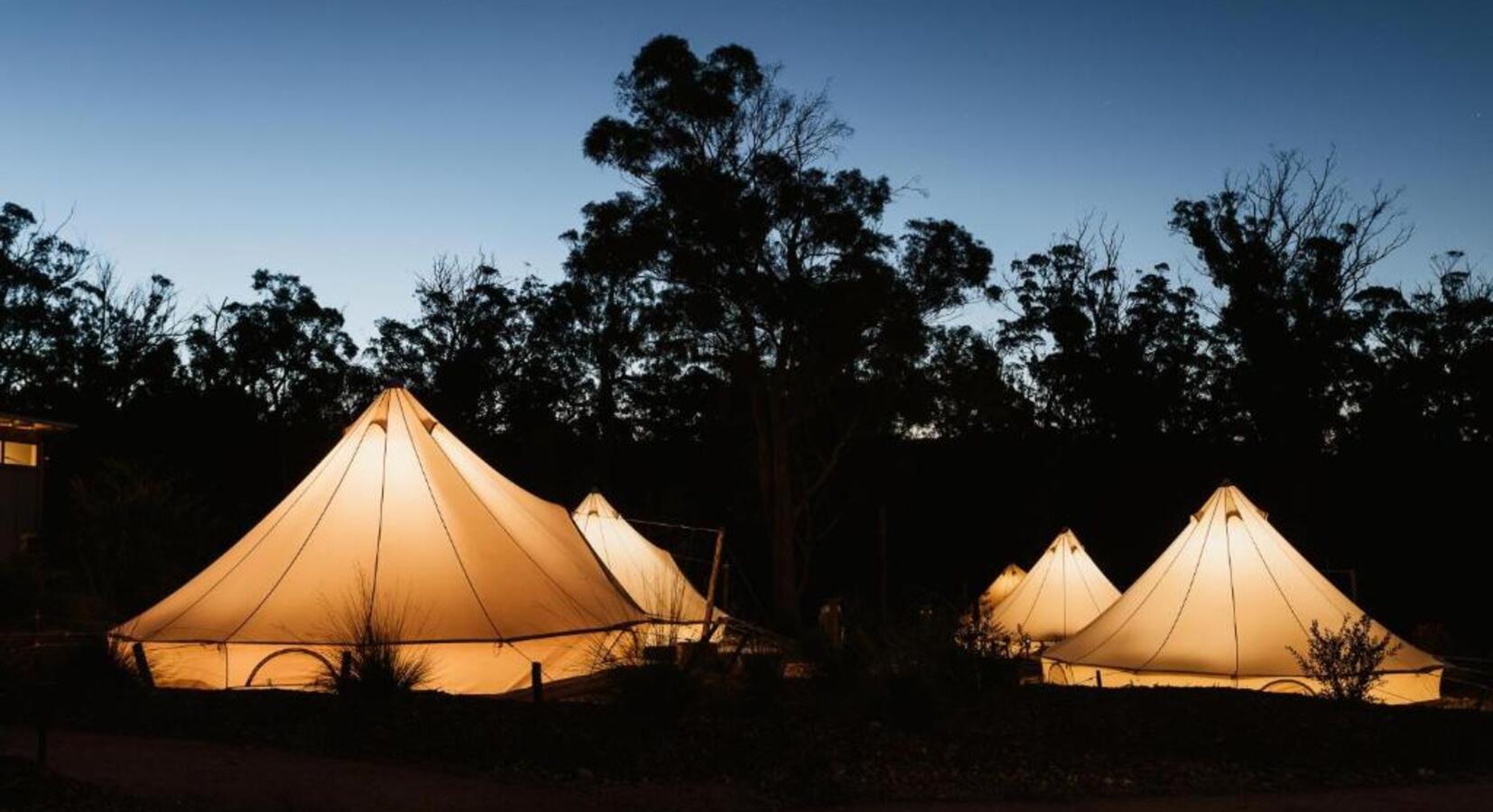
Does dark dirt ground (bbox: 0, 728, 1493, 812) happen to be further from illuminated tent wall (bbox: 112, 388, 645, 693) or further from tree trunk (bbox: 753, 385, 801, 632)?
tree trunk (bbox: 753, 385, 801, 632)

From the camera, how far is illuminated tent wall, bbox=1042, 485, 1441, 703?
14883 mm

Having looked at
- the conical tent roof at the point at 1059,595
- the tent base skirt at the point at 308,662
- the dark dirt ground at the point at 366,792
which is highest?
the conical tent roof at the point at 1059,595

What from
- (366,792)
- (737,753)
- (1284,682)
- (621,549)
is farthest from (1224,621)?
(366,792)

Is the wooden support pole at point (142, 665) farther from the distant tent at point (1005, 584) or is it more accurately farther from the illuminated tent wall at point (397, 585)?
the distant tent at point (1005, 584)

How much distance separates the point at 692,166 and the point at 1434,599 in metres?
21.1

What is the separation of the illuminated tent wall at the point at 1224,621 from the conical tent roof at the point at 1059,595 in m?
8.03

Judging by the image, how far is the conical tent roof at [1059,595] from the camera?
2486 cm

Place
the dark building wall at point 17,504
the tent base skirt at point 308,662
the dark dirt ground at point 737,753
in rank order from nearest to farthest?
the dark dirt ground at point 737,753
the tent base skirt at point 308,662
the dark building wall at point 17,504

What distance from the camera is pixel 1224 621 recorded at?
15.4 meters

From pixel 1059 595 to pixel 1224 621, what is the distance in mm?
9824

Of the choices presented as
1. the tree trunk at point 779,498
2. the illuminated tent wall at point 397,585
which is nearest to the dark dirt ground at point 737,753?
the illuminated tent wall at point 397,585

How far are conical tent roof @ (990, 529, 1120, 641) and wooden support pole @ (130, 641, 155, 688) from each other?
1670 cm

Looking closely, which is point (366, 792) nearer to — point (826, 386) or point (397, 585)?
point (397, 585)

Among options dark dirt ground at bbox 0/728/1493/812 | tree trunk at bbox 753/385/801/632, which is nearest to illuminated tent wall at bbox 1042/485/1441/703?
dark dirt ground at bbox 0/728/1493/812
